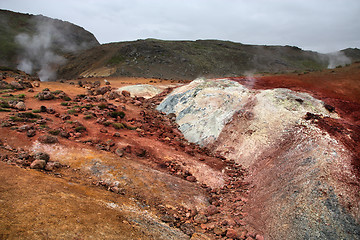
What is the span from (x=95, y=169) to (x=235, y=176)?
199 inches

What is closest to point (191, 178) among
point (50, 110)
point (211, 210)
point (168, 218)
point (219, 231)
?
point (211, 210)

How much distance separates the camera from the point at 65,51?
6419cm

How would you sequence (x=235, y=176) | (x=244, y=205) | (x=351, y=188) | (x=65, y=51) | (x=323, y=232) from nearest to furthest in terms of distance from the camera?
(x=323, y=232) < (x=351, y=188) < (x=244, y=205) < (x=235, y=176) < (x=65, y=51)

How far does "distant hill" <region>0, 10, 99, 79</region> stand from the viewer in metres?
54.3

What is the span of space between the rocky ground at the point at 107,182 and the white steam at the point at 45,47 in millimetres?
47595

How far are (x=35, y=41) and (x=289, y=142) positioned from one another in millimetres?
71777

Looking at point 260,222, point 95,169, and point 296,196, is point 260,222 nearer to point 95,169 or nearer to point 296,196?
point 296,196

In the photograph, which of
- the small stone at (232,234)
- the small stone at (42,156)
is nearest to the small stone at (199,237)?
the small stone at (232,234)

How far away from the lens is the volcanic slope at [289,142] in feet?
18.2

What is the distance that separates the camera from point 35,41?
61.2 metres

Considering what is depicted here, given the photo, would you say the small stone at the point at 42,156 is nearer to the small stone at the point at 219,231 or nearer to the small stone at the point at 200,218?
the small stone at the point at 200,218

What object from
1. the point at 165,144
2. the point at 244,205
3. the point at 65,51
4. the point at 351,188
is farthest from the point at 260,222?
the point at 65,51

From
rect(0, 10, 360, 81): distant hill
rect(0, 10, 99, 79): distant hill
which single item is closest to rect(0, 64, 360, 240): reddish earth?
rect(0, 10, 360, 81): distant hill

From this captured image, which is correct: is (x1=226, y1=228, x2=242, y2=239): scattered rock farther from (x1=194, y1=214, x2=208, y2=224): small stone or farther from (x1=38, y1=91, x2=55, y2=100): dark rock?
(x1=38, y1=91, x2=55, y2=100): dark rock
